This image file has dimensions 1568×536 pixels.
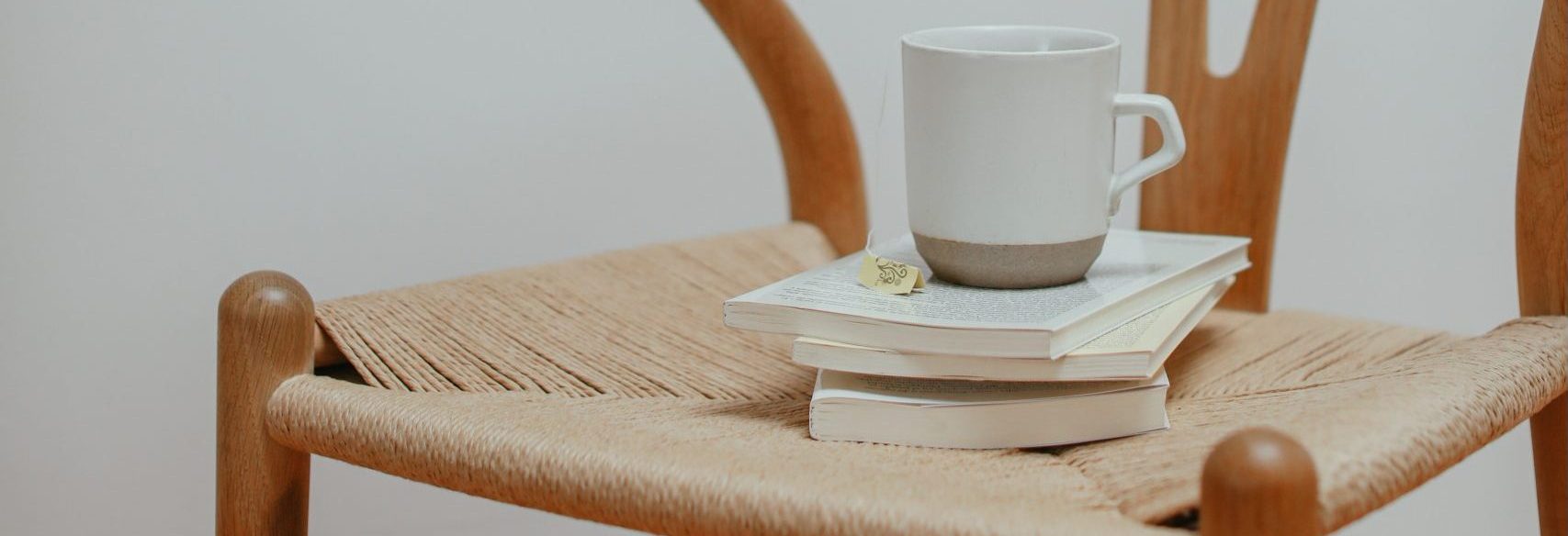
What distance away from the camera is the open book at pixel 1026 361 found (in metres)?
0.52

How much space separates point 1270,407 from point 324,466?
2.45ft

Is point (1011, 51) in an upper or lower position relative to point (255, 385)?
upper

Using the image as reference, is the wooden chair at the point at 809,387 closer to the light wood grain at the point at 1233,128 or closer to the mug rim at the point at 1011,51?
the light wood grain at the point at 1233,128

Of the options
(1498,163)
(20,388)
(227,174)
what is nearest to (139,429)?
(20,388)

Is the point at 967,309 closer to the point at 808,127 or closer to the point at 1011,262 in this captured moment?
the point at 1011,262

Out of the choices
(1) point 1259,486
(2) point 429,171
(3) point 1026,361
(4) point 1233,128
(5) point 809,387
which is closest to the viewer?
(1) point 1259,486

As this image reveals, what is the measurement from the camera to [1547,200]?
653mm

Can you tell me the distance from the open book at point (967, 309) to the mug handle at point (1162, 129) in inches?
1.5

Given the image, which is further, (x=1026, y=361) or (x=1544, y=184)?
(x=1544, y=184)

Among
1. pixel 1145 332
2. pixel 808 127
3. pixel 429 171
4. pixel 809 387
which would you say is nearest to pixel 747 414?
pixel 809 387

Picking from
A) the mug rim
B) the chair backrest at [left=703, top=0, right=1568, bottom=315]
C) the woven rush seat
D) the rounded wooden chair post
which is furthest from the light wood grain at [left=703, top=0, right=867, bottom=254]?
the rounded wooden chair post

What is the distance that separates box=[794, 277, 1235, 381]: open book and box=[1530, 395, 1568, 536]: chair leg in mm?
220

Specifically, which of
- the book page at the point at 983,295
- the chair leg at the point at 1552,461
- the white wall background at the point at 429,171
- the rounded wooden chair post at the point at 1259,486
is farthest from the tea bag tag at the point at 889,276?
the white wall background at the point at 429,171

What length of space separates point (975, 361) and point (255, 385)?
0.93 feet
